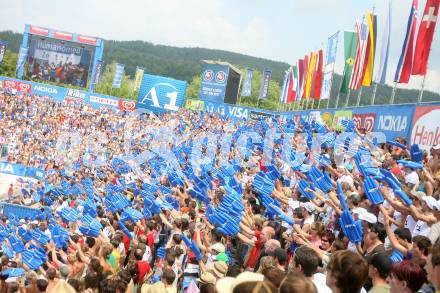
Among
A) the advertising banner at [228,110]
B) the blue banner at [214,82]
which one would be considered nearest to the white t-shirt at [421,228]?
the advertising banner at [228,110]

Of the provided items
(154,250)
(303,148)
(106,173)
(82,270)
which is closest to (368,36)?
(303,148)

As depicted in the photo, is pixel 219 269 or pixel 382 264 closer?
pixel 382 264

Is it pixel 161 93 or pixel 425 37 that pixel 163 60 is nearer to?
pixel 161 93

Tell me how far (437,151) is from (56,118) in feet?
116

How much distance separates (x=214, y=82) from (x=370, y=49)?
2621 cm

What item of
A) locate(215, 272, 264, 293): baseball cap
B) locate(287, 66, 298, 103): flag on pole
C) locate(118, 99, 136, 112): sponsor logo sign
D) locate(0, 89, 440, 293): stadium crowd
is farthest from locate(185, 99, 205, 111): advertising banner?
locate(215, 272, 264, 293): baseball cap

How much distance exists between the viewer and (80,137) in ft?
110

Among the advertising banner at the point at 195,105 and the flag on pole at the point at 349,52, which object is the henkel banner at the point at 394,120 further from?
the advertising banner at the point at 195,105

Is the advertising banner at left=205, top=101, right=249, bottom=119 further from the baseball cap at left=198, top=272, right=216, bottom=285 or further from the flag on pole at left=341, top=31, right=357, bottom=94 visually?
the baseball cap at left=198, top=272, right=216, bottom=285

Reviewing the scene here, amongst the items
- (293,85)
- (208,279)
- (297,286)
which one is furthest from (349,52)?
(297,286)

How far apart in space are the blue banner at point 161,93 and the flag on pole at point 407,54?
27.5 m

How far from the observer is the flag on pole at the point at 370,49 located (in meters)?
18.5

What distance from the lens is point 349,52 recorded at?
21562 mm

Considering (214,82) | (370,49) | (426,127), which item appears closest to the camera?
(426,127)
